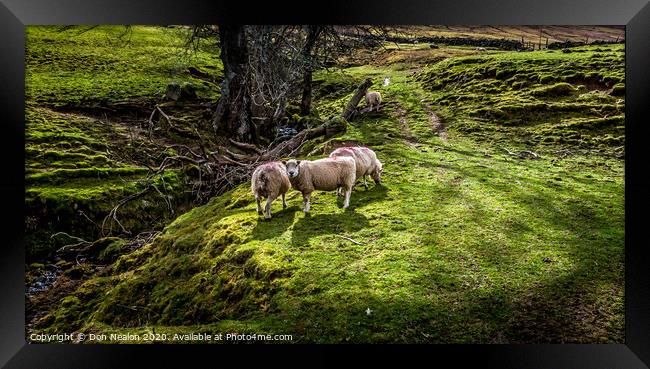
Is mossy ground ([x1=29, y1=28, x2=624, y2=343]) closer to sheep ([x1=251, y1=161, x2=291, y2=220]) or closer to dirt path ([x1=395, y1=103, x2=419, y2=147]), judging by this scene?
dirt path ([x1=395, y1=103, x2=419, y2=147])

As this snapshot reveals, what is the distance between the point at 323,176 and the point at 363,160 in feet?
2.32

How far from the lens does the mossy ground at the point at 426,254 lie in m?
3.86

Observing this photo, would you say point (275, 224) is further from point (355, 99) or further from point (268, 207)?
point (355, 99)

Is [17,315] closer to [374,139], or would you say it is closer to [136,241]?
[136,241]

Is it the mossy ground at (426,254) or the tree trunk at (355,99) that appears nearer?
the mossy ground at (426,254)

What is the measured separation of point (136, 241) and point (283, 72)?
3368 millimetres

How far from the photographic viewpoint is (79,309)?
178 inches

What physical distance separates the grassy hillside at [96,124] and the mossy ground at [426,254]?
0.75 metres

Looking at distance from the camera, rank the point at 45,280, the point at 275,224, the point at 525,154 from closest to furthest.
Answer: the point at 275,224
the point at 45,280
the point at 525,154

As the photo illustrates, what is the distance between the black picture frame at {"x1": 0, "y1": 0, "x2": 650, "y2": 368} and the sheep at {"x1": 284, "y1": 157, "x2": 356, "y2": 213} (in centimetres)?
167

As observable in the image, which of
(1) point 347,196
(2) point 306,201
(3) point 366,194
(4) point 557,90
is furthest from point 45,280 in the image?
(4) point 557,90

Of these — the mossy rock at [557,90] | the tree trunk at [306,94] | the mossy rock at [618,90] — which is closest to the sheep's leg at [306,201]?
the tree trunk at [306,94]
